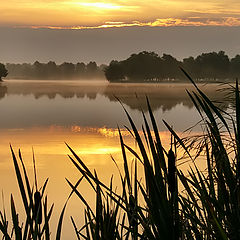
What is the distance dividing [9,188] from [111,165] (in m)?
5.52

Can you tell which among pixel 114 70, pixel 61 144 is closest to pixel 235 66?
pixel 114 70

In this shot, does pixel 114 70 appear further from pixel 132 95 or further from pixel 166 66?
pixel 132 95

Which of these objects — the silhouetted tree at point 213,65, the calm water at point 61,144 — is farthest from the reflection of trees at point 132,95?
the silhouetted tree at point 213,65

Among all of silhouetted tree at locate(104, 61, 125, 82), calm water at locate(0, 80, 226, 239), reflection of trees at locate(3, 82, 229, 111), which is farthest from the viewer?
silhouetted tree at locate(104, 61, 125, 82)

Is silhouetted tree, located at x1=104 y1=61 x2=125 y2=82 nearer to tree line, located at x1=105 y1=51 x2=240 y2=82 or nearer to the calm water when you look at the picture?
tree line, located at x1=105 y1=51 x2=240 y2=82

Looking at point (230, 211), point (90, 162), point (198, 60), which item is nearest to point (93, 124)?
point (90, 162)

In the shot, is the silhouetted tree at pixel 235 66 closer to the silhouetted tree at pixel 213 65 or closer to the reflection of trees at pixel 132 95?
the silhouetted tree at pixel 213 65

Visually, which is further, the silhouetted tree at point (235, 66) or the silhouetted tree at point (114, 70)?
the silhouetted tree at point (235, 66)

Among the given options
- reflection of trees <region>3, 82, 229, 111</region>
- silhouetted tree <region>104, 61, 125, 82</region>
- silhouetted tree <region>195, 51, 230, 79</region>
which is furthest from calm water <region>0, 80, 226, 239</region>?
silhouetted tree <region>104, 61, 125, 82</region>

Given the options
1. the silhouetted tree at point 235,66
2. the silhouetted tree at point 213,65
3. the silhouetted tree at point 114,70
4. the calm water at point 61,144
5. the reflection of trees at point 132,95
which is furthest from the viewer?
the silhouetted tree at point 235,66

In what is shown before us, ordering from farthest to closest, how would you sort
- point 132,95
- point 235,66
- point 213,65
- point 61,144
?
point 235,66 < point 213,65 < point 132,95 < point 61,144

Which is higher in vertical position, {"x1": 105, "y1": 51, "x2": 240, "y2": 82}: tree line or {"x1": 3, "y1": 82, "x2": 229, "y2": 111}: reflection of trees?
{"x1": 105, "y1": 51, "x2": 240, "y2": 82}: tree line

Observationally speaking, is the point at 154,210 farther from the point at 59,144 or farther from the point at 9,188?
the point at 59,144

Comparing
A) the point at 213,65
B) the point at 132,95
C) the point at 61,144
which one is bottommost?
the point at 132,95
